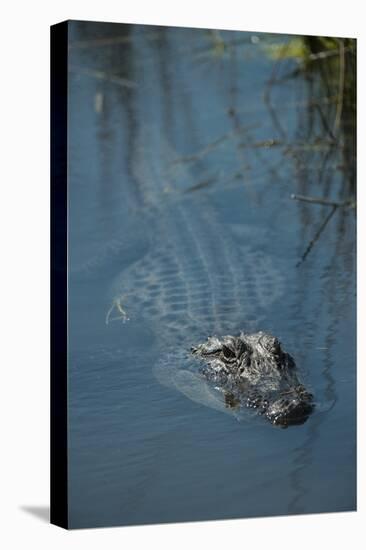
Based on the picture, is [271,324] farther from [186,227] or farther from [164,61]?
[164,61]

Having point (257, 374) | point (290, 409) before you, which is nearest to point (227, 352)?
point (257, 374)

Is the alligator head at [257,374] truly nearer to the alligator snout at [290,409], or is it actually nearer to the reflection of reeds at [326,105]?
the alligator snout at [290,409]

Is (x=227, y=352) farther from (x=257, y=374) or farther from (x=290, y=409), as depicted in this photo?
(x=290, y=409)

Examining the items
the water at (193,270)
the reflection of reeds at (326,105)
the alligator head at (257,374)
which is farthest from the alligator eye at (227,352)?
the reflection of reeds at (326,105)

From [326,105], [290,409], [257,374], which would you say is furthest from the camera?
[326,105]

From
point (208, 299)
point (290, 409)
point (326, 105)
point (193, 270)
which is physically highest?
point (326, 105)

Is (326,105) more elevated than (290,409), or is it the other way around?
(326,105)

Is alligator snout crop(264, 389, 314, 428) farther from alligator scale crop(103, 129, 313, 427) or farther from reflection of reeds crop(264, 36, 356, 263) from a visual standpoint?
reflection of reeds crop(264, 36, 356, 263)
